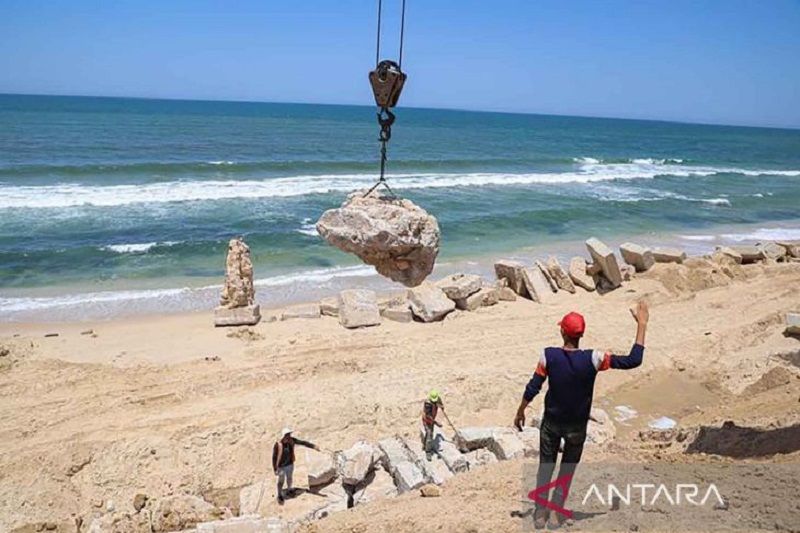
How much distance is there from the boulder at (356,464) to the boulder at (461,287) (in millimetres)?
6792

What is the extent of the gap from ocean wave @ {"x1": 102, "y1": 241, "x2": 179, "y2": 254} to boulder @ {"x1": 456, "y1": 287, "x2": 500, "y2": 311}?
1133 cm

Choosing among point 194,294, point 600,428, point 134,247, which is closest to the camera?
point 600,428

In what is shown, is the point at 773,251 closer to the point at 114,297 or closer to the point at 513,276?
the point at 513,276

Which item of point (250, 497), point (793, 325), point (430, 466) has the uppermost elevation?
Answer: point (793, 325)

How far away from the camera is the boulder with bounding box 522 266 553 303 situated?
49.5 feet

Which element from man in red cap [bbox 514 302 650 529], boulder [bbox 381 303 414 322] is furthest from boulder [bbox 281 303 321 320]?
man in red cap [bbox 514 302 650 529]

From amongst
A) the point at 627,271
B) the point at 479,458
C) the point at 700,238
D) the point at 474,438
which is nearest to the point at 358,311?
the point at 474,438

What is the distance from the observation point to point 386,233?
696 centimetres

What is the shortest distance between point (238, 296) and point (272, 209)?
1382 centimetres

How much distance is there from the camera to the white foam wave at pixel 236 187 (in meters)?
26.5

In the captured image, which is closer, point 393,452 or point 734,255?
point 393,452

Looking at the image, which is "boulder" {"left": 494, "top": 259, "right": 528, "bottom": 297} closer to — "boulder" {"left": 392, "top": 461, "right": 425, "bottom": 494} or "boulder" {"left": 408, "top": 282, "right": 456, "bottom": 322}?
"boulder" {"left": 408, "top": 282, "right": 456, "bottom": 322}

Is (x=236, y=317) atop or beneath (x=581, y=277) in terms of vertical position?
beneath

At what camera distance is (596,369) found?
14.8 feet
